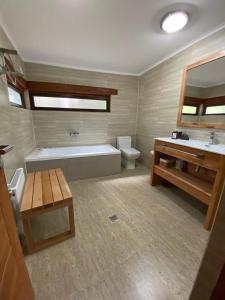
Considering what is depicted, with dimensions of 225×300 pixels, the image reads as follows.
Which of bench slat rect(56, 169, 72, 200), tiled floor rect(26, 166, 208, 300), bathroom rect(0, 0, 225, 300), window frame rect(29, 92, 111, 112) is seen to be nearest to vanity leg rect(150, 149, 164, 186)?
bathroom rect(0, 0, 225, 300)

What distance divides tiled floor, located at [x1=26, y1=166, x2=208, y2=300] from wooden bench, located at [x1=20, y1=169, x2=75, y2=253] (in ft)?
0.27

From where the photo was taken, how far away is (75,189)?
8.10 feet

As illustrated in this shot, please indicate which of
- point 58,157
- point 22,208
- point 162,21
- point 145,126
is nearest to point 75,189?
point 58,157

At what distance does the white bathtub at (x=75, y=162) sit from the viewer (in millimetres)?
2543

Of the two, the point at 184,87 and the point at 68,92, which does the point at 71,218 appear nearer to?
the point at 184,87

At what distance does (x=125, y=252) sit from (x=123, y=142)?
268 cm

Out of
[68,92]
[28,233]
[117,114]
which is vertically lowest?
[28,233]

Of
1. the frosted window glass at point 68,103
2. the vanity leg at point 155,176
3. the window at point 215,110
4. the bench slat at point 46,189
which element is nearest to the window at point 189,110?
the window at point 215,110

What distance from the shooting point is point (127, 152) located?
10.8 feet

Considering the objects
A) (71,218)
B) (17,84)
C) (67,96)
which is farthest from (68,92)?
(71,218)

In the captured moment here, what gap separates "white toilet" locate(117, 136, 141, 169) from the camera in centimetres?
326

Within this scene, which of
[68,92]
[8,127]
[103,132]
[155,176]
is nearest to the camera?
[8,127]

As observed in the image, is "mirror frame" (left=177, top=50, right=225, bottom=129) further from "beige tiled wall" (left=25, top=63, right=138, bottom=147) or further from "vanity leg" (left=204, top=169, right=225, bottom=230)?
"beige tiled wall" (left=25, top=63, right=138, bottom=147)

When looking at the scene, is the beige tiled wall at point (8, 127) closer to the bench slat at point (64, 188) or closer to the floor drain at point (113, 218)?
the bench slat at point (64, 188)
